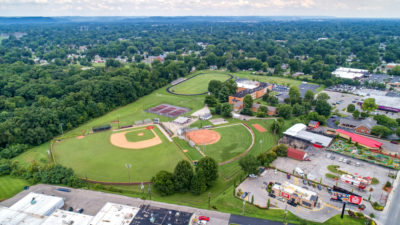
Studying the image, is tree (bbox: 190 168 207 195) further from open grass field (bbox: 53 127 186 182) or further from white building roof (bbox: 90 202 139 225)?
white building roof (bbox: 90 202 139 225)

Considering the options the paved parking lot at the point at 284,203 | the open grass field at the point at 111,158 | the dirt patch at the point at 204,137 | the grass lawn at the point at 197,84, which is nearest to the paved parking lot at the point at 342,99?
the dirt patch at the point at 204,137

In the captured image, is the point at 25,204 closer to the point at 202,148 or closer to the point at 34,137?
the point at 34,137

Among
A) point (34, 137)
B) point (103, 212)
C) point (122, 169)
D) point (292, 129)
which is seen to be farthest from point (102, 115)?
point (292, 129)

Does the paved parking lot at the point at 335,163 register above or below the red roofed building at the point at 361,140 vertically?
below

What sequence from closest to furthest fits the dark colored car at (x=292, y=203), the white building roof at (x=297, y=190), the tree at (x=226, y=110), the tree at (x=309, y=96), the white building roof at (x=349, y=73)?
the dark colored car at (x=292, y=203)
the white building roof at (x=297, y=190)
the tree at (x=226, y=110)
the tree at (x=309, y=96)
the white building roof at (x=349, y=73)

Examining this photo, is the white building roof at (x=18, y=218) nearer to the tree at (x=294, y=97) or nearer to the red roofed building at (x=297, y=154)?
the red roofed building at (x=297, y=154)

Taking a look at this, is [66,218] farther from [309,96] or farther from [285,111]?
[309,96]

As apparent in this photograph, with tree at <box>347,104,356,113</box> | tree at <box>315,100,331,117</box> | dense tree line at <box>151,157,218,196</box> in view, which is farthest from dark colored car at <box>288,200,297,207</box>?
tree at <box>347,104,356,113</box>
